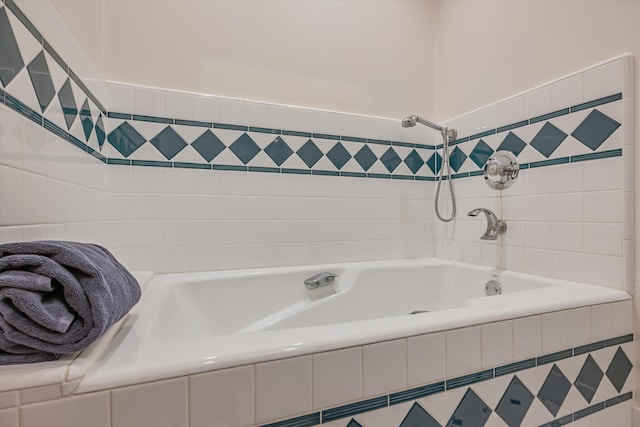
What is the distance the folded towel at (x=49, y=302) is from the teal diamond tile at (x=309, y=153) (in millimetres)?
1115

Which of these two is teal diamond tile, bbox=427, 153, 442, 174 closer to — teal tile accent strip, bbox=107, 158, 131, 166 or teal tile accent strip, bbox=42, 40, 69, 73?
teal tile accent strip, bbox=107, 158, 131, 166

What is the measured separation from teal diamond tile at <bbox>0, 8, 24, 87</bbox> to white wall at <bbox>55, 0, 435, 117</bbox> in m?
0.39

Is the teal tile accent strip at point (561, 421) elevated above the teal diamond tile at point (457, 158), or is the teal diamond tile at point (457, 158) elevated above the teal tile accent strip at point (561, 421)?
the teal diamond tile at point (457, 158)

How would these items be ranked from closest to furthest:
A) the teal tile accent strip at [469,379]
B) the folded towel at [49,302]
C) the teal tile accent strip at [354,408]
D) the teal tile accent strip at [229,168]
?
the folded towel at [49,302] → the teal tile accent strip at [354,408] → the teal tile accent strip at [469,379] → the teal tile accent strip at [229,168]

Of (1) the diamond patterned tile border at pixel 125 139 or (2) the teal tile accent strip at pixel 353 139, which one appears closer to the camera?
(1) the diamond patterned tile border at pixel 125 139

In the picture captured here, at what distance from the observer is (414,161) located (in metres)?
1.81

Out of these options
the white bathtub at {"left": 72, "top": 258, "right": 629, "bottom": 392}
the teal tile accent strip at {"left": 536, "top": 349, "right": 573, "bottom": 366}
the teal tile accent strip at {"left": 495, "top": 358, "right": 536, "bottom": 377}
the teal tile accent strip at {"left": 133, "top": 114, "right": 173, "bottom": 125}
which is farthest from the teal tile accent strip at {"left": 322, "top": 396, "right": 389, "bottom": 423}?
the teal tile accent strip at {"left": 133, "top": 114, "right": 173, "bottom": 125}

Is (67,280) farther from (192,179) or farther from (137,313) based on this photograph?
(192,179)

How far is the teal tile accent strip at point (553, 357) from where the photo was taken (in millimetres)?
811

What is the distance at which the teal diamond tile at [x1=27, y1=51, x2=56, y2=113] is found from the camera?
0.76 meters

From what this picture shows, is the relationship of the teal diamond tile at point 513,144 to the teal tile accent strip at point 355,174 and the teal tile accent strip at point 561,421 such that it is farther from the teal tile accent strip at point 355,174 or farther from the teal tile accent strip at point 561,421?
the teal tile accent strip at point 561,421

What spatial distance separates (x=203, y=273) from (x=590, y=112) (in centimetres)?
162

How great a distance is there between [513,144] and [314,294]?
1.12m

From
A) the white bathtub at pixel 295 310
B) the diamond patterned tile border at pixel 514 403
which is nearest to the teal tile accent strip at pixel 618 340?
the white bathtub at pixel 295 310
